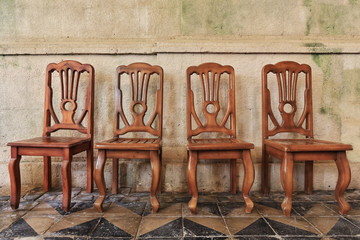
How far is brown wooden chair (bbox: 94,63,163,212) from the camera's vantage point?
2031 millimetres

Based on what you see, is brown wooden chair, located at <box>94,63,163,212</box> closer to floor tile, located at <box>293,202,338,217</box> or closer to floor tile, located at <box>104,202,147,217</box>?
floor tile, located at <box>104,202,147,217</box>

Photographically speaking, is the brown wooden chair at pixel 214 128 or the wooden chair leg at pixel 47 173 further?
the wooden chair leg at pixel 47 173

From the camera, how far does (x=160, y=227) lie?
5.89 ft

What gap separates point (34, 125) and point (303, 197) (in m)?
3.05

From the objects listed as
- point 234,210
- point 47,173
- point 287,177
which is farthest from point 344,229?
point 47,173

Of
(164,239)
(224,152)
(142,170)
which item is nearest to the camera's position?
(164,239)

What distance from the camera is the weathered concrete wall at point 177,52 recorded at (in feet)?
9.09

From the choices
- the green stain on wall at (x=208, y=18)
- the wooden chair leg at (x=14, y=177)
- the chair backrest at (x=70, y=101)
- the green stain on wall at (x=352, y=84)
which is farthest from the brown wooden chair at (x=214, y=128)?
the wooden chair leg at (x=14, y=177)

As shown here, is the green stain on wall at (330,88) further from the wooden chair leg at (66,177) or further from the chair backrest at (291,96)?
the wooden chair leg at (66,177)

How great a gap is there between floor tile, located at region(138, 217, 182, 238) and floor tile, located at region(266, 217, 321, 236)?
0.71 m

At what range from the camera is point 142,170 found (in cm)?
268

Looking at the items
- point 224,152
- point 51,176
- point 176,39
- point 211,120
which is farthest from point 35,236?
point 176,39

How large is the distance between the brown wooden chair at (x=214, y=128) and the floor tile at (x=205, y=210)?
69mm

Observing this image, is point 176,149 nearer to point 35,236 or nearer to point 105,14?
point 35,236
